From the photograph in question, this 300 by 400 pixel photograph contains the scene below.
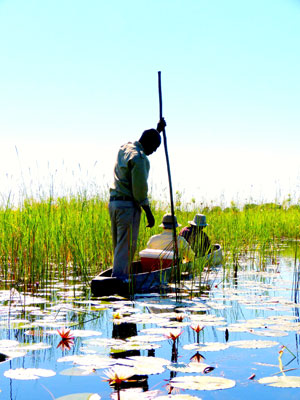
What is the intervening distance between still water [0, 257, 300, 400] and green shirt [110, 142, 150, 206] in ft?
4.00

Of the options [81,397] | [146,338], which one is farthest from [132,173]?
[81,397]

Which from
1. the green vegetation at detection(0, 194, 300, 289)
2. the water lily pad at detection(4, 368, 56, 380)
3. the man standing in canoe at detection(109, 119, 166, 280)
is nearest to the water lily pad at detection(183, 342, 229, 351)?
the water lily pad at detection(4, 368, 56, 380)

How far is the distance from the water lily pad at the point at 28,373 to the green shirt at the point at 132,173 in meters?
3.04

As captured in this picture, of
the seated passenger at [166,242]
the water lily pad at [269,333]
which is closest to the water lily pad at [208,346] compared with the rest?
the water lily pad at [269,333]

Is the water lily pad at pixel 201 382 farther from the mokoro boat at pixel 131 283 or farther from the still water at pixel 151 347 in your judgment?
the mokoro boat at pixel 131 283

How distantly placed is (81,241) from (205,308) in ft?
9.35

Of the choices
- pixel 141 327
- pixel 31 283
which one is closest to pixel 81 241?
pixel 31 283

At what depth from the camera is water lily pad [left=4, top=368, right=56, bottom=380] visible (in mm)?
2432

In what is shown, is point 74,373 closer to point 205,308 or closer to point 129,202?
point 205,308

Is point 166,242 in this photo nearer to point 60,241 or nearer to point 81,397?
point 60,241

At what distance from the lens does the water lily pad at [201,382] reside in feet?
7.41

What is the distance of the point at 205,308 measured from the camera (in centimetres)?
446

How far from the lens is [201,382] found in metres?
2.31

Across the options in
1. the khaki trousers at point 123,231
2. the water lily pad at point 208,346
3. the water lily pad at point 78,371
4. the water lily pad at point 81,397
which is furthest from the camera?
the khaki trousers at point 123,231
